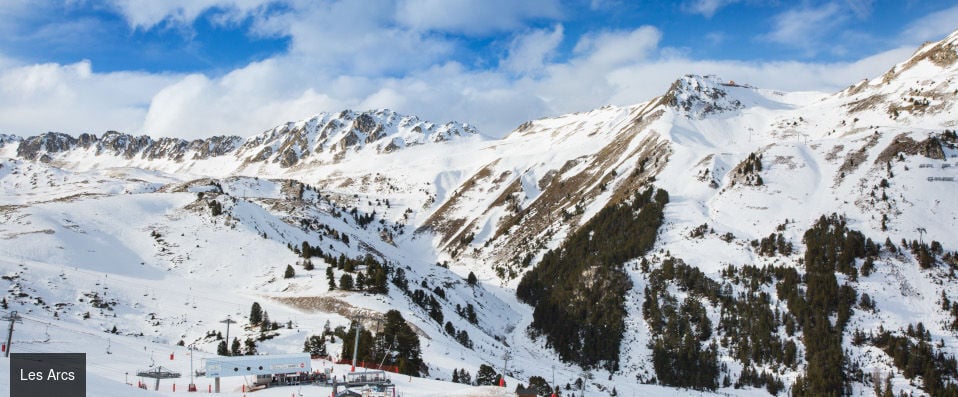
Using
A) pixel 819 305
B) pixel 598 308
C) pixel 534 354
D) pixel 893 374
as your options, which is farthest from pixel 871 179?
pixel 534 354

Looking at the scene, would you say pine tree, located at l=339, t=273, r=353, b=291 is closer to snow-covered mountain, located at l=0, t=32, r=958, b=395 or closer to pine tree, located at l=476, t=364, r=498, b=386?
snow-covered mountain, located at l=0, t=32, r=958, b=395

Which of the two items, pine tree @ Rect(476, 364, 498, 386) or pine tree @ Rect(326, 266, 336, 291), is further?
pine tree @ Rect(326, 266, 336, 291)

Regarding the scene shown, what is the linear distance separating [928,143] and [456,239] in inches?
4841

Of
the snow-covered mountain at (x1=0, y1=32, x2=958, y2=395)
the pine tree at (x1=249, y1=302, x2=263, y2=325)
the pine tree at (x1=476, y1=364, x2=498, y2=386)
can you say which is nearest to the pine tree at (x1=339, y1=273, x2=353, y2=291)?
the snow-covered mountain at (x1=0, y1=32, x2=958, y2=395)

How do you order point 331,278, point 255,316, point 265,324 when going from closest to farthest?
point 265,324 < point 255,316 < point 331,278

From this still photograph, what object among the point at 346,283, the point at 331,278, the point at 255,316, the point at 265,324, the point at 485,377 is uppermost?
the point at 331,278

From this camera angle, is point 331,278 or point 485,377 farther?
point 331,278

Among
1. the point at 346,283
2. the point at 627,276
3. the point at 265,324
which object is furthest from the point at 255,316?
the point at 627,276

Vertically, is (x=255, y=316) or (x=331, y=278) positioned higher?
(x=331, y=278)

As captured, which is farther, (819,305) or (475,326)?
(475,326)

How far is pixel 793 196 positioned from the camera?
116 metres

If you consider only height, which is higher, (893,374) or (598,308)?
(598,308)

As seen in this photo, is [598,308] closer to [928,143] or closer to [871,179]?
[871,179]

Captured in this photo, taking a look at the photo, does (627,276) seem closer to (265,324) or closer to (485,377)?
(485,377)
